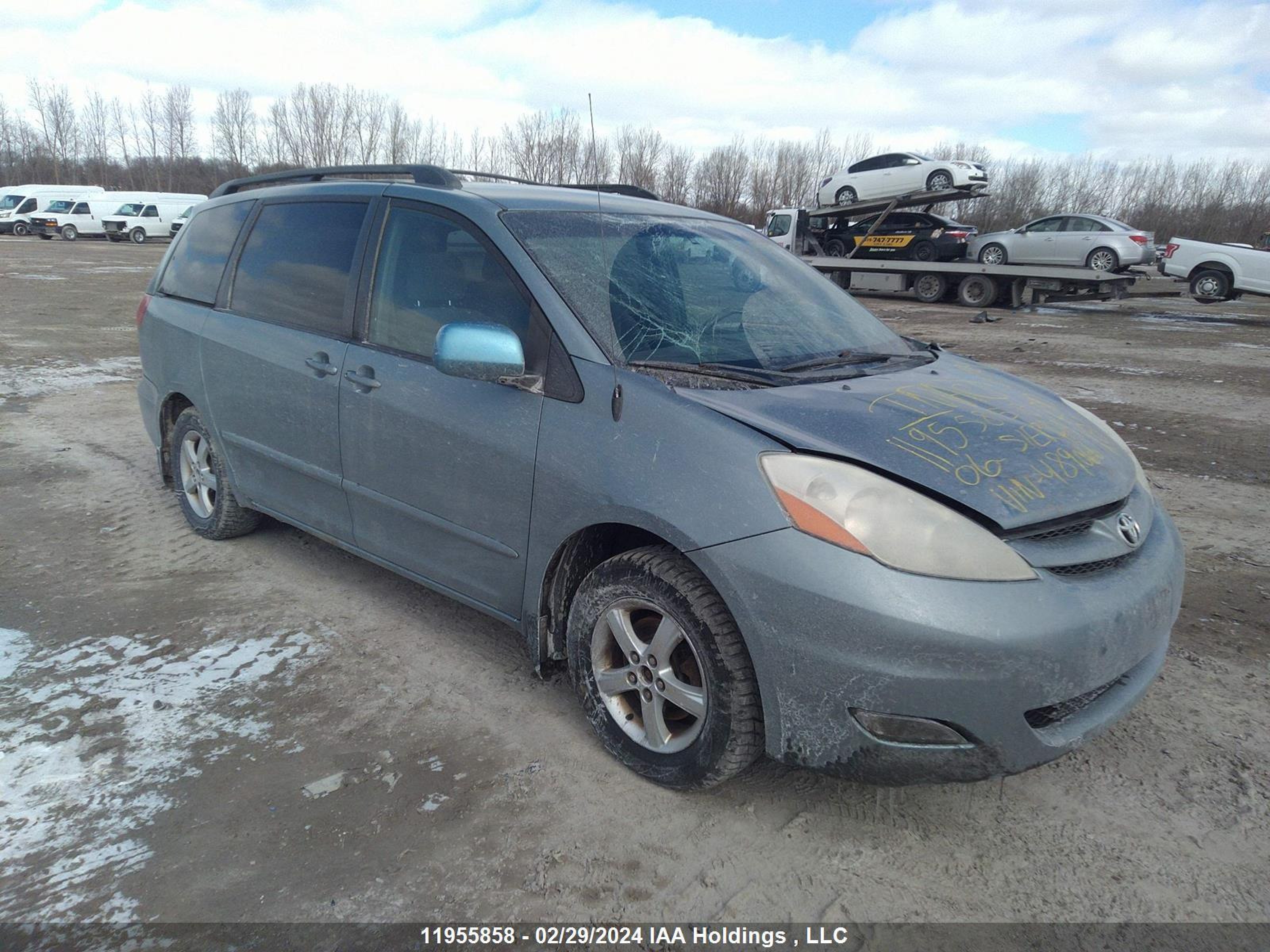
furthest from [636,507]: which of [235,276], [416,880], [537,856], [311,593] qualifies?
[235,276]

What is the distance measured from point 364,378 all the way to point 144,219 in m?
43.1

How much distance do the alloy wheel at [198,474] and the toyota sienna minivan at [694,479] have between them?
1.69 ft

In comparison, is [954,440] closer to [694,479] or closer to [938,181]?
[694,479]

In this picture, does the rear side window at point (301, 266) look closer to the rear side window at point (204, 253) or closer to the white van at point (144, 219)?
the rear side window at point (204, 253)

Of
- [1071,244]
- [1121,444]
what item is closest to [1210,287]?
[1071,244]

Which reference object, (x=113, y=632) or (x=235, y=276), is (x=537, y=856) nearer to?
(x=113, y=632)

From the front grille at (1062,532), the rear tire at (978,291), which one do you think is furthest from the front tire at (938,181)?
the front grille at (1062,532)

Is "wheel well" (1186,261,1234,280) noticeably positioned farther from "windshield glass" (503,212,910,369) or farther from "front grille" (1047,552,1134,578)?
"front grille" (1047,552,1134,578)

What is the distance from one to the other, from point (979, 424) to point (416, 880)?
2069mm

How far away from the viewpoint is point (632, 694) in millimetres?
2791

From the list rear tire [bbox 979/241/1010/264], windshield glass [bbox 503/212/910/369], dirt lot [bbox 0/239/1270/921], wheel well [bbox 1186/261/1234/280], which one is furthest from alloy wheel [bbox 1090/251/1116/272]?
windshield glass [bbox 503/212/910/369]

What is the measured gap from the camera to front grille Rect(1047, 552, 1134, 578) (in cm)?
229

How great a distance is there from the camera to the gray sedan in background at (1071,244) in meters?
19.0

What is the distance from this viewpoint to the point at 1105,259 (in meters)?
19.0
